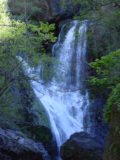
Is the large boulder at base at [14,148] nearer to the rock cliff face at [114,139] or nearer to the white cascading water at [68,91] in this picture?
the white cascading water at [68,91]

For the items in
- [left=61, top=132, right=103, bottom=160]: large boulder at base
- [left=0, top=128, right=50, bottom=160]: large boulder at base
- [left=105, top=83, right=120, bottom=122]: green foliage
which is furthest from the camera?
[left=0, top=128, right=50, bottom=160]: large boulder at base

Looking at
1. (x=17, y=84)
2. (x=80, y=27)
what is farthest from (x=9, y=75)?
(x=80, y=27)

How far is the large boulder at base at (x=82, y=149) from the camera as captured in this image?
550 inches

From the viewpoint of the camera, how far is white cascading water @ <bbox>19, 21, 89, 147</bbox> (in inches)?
709

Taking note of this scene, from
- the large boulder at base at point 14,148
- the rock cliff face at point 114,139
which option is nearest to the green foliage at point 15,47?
the large boulder at base at point 14,148

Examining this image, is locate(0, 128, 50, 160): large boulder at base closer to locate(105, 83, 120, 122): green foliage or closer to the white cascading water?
the white cascading water

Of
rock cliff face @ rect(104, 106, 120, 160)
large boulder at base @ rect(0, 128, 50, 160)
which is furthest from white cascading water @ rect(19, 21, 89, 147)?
rock cliff face @ rect(104, 106, 120, 160)

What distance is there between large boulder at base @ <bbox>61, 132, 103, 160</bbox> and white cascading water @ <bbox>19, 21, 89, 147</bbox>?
2314 millimetres

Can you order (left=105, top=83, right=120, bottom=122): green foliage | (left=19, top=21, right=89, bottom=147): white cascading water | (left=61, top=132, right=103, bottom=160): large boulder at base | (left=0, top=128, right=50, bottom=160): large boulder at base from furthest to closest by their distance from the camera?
(left=19, top=21, right=89, bottom=147): white cascading water → (left=0, top=128, right=50, bottom=160): large boulder at base → (left=61, top=132, right=103, bottom=160): large boulder at base → (left=105, top=83, right=120, bottom=122): green foliage

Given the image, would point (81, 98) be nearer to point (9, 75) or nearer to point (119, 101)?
point (9, 75)

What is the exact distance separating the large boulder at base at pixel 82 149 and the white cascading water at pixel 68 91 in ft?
7.59

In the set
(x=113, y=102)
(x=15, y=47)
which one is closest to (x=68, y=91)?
(x=15, y=47)

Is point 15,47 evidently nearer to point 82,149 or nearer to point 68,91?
point 82,149

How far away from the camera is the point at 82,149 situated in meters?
14.1
